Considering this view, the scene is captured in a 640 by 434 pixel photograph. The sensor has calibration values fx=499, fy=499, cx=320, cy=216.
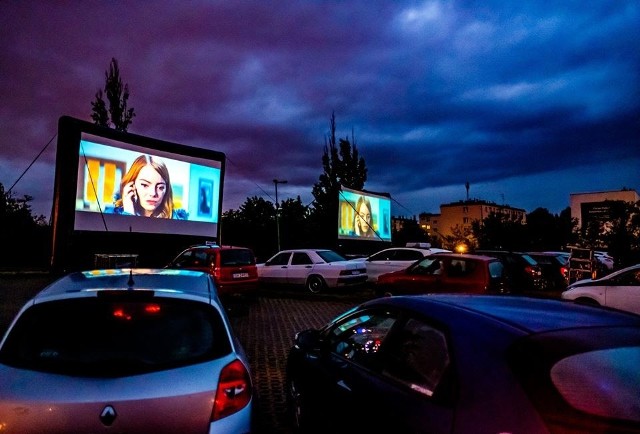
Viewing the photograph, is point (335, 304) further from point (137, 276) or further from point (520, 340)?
point (520, 340)

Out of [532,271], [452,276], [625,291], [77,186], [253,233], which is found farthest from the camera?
[253,233]

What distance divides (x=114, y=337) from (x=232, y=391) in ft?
2.59

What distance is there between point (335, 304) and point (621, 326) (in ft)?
42.2

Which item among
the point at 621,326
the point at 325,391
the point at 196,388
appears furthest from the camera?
the point at 325,391

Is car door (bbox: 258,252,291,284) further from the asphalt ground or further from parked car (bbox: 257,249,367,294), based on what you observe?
the asphalt ground

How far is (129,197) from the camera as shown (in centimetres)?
2102

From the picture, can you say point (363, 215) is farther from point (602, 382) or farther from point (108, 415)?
point (602, 382)

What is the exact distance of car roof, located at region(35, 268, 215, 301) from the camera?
10.8ft

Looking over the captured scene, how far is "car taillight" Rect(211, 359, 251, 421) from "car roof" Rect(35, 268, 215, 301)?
572mm

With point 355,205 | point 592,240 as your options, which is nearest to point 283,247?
point 355,205

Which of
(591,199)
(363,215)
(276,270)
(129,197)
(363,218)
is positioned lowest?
(276,270)

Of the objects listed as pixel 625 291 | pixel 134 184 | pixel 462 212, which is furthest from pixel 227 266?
pixel 462 212

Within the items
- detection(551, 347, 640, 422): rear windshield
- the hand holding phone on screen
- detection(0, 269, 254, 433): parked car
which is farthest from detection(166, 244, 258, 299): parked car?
detection(551, 347, 640, 422): rear windshield

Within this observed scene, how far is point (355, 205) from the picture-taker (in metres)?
32.2
